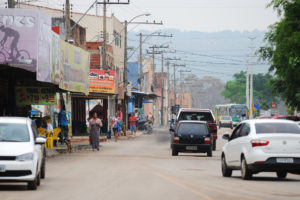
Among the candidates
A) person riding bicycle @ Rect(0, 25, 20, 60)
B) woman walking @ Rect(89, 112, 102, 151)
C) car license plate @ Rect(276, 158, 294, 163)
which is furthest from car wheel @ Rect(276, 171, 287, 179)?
woman walking @ Rect(89, 112, 102, 151)

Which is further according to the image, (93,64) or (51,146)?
(93,64)

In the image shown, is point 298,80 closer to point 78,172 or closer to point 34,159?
point 78,172

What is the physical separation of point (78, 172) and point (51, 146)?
47.0ft

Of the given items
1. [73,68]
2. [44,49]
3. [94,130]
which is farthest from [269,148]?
[73,68]

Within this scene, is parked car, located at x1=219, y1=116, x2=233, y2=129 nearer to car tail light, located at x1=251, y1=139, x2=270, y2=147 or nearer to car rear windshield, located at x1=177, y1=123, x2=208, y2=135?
car rear windshield, located at x1=177, y1=123, x2=208, y2=135

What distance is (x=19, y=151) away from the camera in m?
14.6

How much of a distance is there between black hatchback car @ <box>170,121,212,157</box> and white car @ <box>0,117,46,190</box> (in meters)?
15.3

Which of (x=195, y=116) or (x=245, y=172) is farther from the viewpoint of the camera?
(x=195, y=116)

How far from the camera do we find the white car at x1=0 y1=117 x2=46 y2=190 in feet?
47.3

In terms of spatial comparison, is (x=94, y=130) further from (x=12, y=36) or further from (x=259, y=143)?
(x=259, y=143)

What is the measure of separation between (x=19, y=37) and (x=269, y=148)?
13272 mm

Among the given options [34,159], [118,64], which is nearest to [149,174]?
[34,159]

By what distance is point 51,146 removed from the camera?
3488 centimetres

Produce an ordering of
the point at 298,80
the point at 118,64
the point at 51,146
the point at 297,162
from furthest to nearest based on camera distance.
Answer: the point at 118,64 → the point at 298,80 → the point at 51,146 → the point at 297,162
